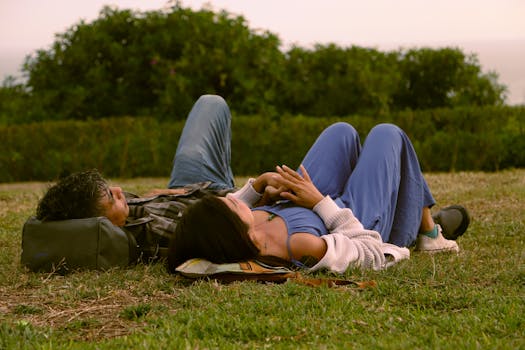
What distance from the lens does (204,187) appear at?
5.83 meters

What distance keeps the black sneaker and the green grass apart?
518 mm

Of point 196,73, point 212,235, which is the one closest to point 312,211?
point 212,235

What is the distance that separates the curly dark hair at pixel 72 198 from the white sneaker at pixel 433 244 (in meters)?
2.28

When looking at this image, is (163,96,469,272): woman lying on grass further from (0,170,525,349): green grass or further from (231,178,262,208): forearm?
(0,170,525,349): green grass

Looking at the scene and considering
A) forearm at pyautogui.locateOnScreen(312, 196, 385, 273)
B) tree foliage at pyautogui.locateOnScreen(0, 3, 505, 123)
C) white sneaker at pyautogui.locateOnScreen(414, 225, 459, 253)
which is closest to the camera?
forearm at pyautogui.locateOnScreen(312, 196, 385, 273)

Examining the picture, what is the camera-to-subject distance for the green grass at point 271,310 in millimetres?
3430

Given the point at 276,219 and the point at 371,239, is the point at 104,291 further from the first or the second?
the point at 371,239

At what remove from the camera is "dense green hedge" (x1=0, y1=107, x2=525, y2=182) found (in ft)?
40.1

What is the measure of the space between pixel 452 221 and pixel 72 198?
285 centimetres

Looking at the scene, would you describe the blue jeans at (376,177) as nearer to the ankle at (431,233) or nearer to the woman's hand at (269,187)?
the ankle at (431,233)

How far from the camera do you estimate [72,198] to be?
15.4 ft

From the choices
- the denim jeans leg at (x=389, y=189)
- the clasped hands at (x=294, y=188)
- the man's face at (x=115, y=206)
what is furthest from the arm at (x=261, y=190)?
the man's face at (x=115, y=206)

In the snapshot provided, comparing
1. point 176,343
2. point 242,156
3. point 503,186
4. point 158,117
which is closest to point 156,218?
point 176,343

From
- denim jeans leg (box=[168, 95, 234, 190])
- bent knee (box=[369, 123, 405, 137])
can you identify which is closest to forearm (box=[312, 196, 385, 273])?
bent knee (box=[369, 123, 405, 137])
